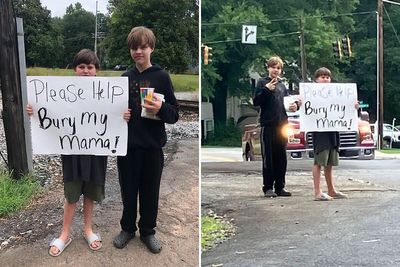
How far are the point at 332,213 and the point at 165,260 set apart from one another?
2.21ft

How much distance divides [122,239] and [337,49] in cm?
98

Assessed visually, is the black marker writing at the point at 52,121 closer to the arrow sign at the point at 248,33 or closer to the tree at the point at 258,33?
the tree at the point at 258,33

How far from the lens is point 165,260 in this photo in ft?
5.78

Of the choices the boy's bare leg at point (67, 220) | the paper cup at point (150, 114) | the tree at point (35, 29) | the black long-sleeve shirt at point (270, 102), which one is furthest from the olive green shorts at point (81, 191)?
the black long-sleeve shirt at point (270, 102)

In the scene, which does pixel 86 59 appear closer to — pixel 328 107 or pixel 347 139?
pixel 328 107

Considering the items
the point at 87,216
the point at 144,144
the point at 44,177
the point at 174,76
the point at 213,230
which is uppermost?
the point at 174,76

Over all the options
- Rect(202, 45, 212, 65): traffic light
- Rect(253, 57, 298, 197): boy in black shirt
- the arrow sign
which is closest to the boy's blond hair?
Rect(253, 57, 298, 197): boy in black shirt

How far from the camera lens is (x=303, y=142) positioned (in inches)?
76.6

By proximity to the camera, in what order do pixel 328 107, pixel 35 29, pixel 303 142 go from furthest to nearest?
pixel 303 142, pixel 328 107, pixel 35 29

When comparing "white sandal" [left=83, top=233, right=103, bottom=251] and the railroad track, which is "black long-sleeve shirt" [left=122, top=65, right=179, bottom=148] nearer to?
the railroad track

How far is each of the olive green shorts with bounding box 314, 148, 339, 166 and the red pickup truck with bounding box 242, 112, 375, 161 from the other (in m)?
0.03

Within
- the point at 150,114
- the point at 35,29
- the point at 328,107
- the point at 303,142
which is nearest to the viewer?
the point at 150,114

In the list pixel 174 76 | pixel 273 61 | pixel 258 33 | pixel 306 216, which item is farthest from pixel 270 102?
pixel 306 216

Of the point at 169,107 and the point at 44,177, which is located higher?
the point at 169,107
